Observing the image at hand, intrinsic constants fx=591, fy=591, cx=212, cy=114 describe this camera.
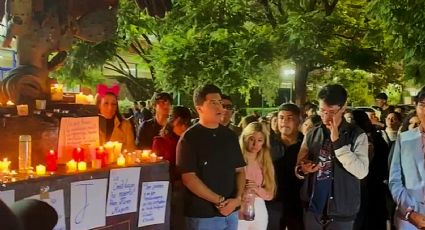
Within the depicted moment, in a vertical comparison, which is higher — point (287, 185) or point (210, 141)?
point (210, 141)

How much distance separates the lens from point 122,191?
4254mm

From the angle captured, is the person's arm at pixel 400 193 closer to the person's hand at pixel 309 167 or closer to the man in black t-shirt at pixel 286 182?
the person's hand at pixel 309 167

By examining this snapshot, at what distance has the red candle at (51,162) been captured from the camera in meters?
4.00

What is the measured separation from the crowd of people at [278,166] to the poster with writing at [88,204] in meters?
0.86

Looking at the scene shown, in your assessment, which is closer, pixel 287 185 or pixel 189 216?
pixel 189 216

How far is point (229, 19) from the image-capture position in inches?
554

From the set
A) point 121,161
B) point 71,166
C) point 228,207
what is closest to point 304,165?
point 228,207

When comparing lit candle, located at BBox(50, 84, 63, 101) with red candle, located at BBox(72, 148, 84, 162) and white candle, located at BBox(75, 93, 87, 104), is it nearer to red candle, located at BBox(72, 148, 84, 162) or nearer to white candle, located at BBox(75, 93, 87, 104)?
white candle, located at BBox(75, 93, 87, 104)

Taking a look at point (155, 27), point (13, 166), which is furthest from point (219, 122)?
point (155, 27)

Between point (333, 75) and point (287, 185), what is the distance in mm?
12969

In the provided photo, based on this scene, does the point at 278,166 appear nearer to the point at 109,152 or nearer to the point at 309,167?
the point at 309,167

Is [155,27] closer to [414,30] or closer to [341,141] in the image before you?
[414,30]

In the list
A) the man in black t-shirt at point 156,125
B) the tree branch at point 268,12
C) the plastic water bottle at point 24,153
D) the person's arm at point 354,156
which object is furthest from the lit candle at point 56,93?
the tree branch at point 268,12

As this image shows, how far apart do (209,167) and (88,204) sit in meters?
1.16
